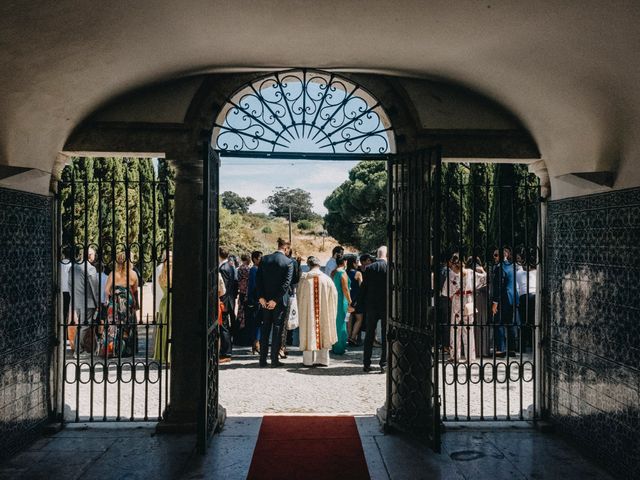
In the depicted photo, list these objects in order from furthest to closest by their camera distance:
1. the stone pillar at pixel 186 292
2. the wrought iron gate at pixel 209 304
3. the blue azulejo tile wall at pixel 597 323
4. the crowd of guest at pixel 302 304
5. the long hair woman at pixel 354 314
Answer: the long hair woman at pixel 354 314
the crowd of guest at pixel 302 304
the stone pillar at pixel 186 292
the wrought iron gate at pixel 209 304
the blue azulejo tile wall at pixel 597 323

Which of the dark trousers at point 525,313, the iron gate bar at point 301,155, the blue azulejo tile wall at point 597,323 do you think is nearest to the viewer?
the blue azulejo tile wall at point 597,323

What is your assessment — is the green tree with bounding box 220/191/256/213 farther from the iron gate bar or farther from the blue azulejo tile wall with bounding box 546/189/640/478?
the blue azulejo tile wall with bounding box 546/189/640/478

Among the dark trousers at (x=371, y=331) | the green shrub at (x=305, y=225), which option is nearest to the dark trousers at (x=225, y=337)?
the dark trousers at (x=371, y=331)

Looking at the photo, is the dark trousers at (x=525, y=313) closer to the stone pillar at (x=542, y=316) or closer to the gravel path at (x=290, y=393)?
the gravel path at (x=290, y=393)

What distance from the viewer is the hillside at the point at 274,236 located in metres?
35.7

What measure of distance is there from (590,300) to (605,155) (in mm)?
1200

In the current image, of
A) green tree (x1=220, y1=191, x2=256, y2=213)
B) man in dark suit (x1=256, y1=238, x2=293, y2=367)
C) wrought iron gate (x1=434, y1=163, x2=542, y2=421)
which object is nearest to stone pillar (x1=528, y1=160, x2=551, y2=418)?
wrought iron gate (x1=434, y1=163, x2=542, y2=421)

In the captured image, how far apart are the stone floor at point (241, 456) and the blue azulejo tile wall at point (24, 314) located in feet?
0.99

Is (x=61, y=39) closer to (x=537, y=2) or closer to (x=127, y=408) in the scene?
(x=537, y=2)

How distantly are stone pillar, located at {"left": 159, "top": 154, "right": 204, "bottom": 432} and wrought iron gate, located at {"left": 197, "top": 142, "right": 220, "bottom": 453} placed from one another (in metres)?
0.19

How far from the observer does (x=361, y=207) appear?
32.0 metres

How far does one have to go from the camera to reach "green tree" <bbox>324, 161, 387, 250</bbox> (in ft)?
100

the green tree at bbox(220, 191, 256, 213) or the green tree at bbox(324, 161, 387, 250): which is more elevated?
the green tree at bbox(220, 191, 256, 213)

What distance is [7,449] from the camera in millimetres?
4836
